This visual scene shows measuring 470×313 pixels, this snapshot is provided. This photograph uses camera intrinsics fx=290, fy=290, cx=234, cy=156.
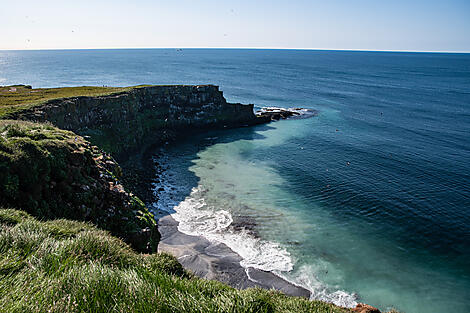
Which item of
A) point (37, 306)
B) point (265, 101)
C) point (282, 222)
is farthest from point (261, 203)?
point (265, 101)

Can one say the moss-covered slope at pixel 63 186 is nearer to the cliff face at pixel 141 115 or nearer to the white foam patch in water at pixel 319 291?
the white foam patch in water at pixel 319 291

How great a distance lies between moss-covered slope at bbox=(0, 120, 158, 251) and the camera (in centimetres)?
1689

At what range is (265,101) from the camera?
11150 cm

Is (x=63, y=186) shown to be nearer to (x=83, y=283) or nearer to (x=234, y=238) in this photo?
(x=83, y=283)

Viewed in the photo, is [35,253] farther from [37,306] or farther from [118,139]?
[118,139]

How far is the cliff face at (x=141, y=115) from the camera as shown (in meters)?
45.3

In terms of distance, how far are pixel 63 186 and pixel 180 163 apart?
35.2m

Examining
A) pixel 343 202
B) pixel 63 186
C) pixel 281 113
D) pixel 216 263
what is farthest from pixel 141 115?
pixel 63 186

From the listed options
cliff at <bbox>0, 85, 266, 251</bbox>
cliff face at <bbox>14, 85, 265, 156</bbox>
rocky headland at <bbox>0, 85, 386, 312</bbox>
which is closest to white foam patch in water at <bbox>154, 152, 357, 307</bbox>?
rocky headland at <bbox>0, 85, 386, 312</bbox>

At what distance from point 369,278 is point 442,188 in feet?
82.9

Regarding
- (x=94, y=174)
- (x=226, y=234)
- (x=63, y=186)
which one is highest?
(x=63, y=186)

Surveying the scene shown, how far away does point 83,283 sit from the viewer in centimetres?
812

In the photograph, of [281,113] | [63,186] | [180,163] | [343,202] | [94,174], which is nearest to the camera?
[63,186]

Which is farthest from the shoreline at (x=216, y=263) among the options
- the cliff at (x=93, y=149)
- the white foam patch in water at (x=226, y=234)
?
the cliff at (x=93, y=149)
